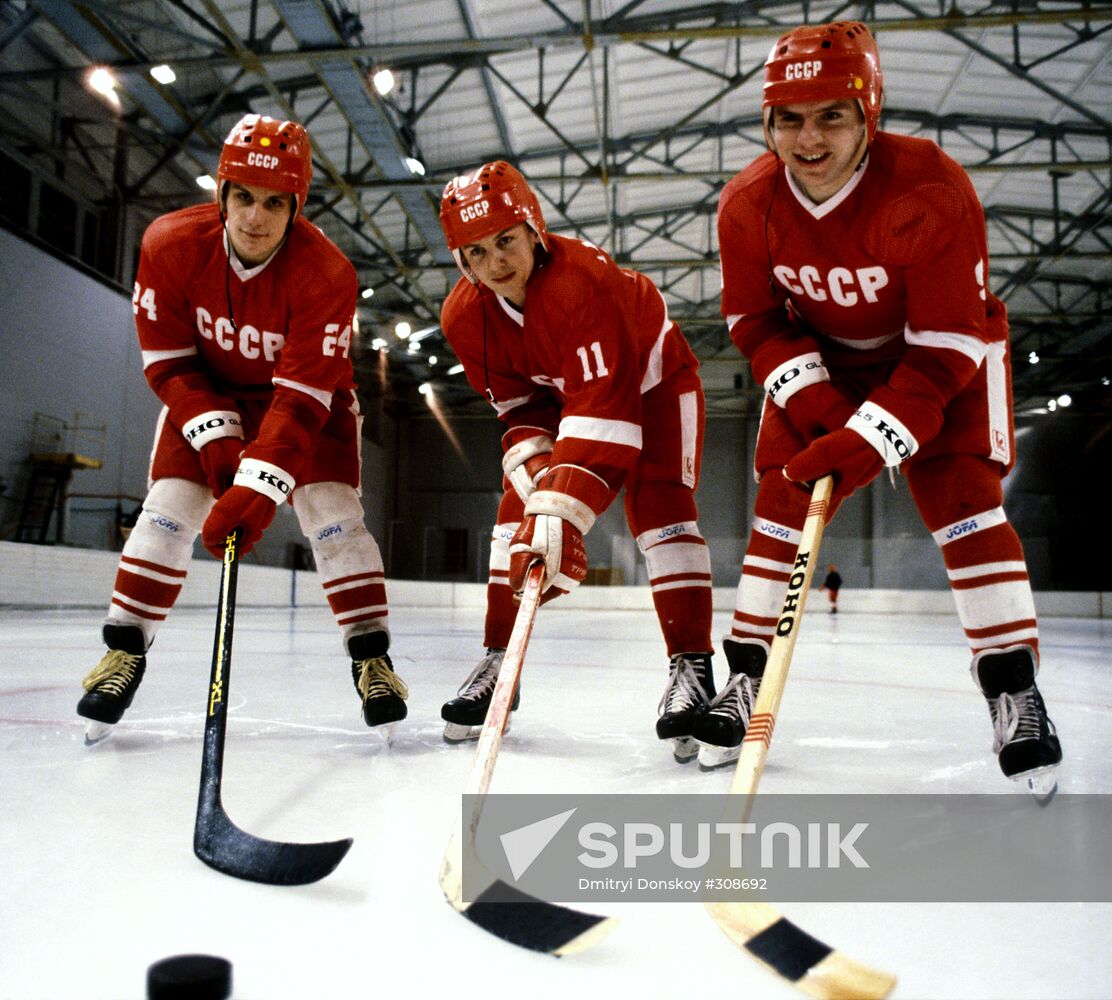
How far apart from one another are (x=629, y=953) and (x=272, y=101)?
1150 centimetres

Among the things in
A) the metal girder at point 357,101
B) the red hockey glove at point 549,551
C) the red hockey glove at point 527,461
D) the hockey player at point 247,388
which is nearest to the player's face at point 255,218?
the hockey player at point 247,388

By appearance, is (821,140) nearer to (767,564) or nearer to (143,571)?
(767,564)

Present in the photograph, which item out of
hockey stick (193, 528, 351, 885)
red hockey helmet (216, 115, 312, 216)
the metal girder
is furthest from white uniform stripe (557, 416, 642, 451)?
the metal girder

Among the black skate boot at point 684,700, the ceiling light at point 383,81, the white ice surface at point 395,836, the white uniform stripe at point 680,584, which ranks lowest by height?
the white ice surface at point 395,836

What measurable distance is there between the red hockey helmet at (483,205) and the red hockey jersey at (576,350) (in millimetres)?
147

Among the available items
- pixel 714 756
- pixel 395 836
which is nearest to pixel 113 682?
pixel 395 836

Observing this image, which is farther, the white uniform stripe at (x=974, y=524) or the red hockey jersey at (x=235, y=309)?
the red hockey jersey at (x=235, y=309)

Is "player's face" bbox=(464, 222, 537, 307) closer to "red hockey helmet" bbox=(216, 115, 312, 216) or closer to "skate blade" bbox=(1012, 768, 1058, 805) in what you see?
"red hockey helmet" bbox=(216, 115, 312, 216)

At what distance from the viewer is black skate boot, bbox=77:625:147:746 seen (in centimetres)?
189

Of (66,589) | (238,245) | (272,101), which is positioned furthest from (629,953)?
(272,101)

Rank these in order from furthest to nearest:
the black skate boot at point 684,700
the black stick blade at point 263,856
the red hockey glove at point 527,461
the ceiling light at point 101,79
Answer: the ceiling light at point 101,79
the red hockey glove at point 527,461
the black skate boot at point 684,700
the black stick blade at point 263,856

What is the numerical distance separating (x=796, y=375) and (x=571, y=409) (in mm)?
443

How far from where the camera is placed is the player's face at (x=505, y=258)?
6.44ft

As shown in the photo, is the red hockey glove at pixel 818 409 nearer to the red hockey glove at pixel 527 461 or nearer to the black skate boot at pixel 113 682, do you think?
the red hockey glove at pixel 527 461
